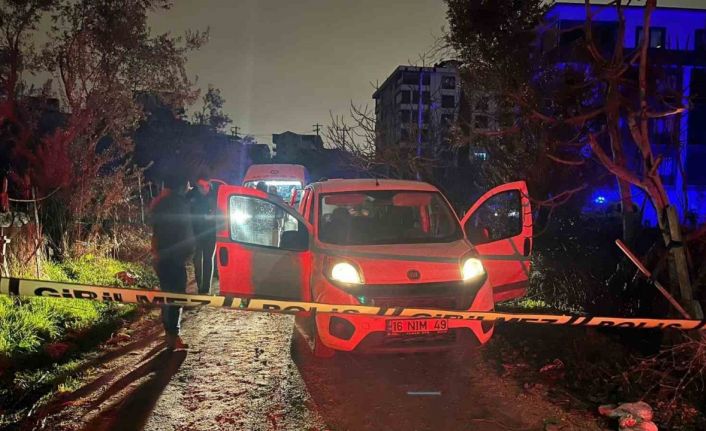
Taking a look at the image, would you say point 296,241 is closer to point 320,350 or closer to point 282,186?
point 320,350

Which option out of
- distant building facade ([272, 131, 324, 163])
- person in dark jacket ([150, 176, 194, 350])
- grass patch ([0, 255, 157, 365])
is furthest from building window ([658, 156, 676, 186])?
distant building facade ([272, 131, 324, 163])

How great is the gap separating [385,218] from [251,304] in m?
3.04

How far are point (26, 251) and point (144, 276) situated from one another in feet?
9.07

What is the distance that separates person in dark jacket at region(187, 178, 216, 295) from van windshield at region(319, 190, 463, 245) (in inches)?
91.6

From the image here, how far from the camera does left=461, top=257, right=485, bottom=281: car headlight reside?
5.40 metres

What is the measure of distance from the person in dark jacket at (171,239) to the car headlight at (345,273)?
200 cm

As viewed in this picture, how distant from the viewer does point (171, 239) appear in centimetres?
633

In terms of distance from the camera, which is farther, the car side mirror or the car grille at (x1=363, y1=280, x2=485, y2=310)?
the car side mirror

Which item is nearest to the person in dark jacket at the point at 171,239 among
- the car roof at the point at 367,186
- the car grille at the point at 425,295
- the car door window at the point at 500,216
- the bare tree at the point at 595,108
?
the car roof at the point at 367,186

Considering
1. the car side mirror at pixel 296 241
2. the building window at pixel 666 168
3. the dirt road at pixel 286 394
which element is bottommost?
the dirt road at pixel 286 394

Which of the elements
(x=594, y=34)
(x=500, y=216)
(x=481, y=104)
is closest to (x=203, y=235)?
(x=500, y=216)

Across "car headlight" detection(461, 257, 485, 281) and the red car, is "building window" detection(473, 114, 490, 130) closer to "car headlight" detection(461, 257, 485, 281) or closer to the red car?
the red car

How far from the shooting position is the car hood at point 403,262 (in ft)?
17.0

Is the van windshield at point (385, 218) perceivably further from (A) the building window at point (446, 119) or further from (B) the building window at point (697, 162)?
(B) the building window at point (697, 162)
